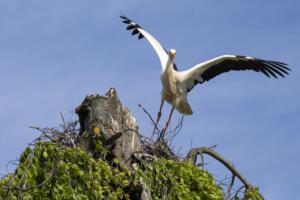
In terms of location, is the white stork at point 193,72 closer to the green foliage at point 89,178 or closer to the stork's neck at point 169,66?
the stork's neck at point 169,66

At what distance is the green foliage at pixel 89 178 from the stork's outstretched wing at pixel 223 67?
3.38 m

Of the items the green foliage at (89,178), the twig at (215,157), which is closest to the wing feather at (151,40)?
the twig at (215,157)

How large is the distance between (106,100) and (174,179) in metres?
0.82

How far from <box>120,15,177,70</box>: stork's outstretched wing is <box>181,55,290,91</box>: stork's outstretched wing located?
1.21 ft

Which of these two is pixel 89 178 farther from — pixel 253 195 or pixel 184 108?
pixel 184 108

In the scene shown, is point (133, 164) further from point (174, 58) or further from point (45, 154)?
point (174, 58)

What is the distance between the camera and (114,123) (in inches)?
250

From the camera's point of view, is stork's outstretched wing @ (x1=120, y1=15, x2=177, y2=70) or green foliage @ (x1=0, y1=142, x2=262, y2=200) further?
stork's outstretched wing @ (x1=120, y1=15, x2=177, y2=70)

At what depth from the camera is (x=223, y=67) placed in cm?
972

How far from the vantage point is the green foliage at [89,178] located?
5.72 metres

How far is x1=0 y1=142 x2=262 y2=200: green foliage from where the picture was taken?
572 cm

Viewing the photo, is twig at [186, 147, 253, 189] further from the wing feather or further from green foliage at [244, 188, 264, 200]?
the wing feather

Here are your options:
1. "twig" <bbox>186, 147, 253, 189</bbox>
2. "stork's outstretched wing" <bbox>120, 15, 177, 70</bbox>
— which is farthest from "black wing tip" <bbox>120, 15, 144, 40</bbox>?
"twig" <bbox>186, 147, 253, 189</bbox>

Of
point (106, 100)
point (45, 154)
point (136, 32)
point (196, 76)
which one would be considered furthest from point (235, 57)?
point (45, 154)
